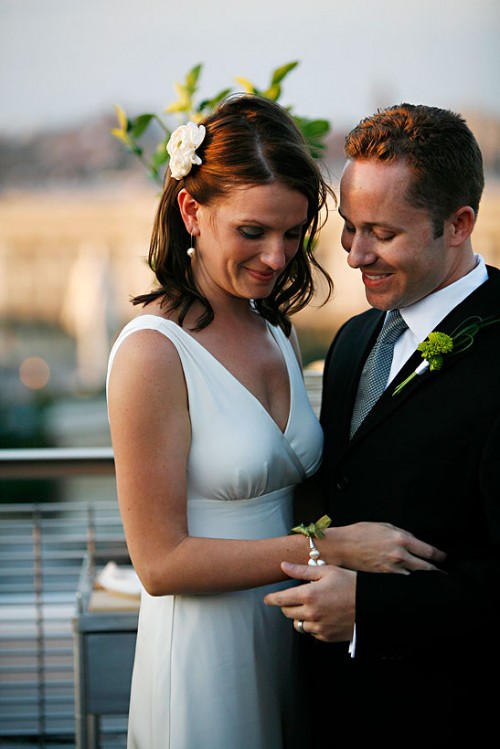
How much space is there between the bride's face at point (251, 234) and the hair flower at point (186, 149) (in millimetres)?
87

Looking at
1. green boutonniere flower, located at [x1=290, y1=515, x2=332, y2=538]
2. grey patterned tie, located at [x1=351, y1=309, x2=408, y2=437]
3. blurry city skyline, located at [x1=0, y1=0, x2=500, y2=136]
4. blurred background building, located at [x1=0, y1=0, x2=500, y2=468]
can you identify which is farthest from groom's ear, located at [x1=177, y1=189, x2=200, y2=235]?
blurry city skyline, located at [x1=0, y1=0, x2=500, y2=136]

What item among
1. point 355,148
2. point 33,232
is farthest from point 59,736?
point 33,232

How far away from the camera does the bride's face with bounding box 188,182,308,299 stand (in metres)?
1.71

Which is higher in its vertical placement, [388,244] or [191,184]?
[191,184]

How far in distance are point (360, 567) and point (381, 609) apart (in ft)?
0.30

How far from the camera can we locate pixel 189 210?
183 cm

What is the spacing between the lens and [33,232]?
18.3 feet

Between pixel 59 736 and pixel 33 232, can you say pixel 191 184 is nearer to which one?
pixel 59 736

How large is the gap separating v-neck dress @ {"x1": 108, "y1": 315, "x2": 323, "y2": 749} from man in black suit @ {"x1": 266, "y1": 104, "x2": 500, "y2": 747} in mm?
154

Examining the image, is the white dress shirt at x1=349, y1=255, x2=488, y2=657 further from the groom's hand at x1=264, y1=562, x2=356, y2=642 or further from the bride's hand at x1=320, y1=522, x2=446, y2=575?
the groom's hand at x1=264, y1=562, x2=356, y2=642

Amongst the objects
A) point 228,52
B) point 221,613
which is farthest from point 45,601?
point 228,52

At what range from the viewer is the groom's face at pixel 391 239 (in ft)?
5.68

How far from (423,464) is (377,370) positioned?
0.27m

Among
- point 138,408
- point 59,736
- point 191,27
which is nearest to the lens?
point 138,408
